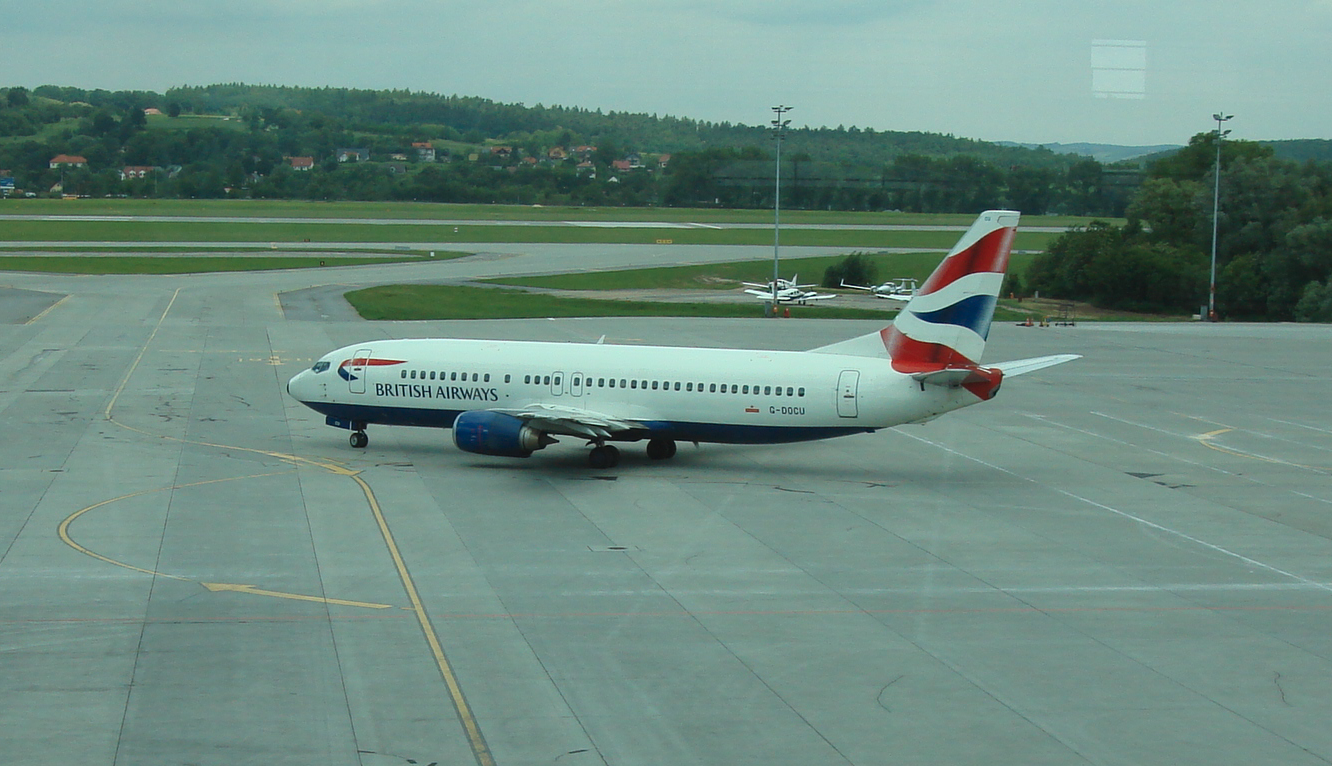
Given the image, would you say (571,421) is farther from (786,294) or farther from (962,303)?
(786,294)

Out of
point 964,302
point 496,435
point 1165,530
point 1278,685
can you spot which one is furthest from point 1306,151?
point 1278,685

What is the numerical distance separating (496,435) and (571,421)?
2.11m

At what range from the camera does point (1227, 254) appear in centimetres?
12338

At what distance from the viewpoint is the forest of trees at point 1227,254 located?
11175cm

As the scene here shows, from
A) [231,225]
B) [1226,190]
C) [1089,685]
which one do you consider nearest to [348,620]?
[1089,685]

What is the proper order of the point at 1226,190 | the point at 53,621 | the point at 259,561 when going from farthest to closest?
the point at 1226,190, the point at 259,561, the point at 53,621

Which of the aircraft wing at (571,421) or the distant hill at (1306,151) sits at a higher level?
the distant hill at (1306,151)

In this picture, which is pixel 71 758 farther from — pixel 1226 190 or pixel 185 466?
pixel 1226 190

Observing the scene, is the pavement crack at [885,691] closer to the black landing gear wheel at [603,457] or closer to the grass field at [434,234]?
the black landing gear wheel at [603,457]

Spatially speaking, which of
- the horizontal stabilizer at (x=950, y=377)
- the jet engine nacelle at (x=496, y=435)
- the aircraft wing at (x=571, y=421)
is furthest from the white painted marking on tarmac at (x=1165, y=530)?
the jet engine nacelle at (x=496, y=435)

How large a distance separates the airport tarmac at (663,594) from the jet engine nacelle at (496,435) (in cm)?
89

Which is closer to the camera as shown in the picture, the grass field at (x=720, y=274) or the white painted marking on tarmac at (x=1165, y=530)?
the white painted marking on tarmac at (x=1165, y=530)

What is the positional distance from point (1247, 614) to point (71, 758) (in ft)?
65.9

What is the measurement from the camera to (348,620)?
22781mm
